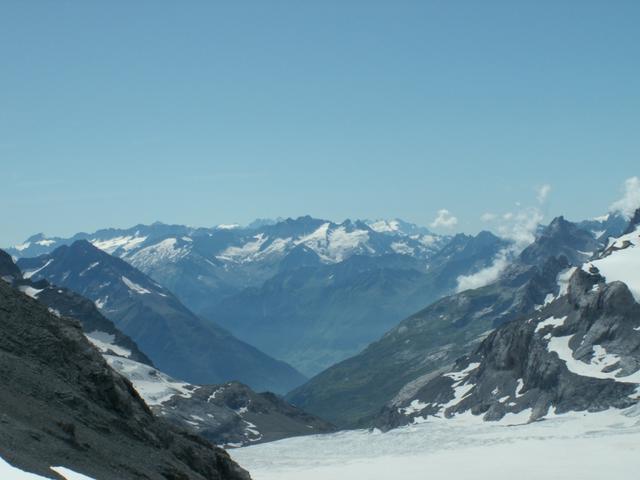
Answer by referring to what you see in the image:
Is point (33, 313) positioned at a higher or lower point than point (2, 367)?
higher

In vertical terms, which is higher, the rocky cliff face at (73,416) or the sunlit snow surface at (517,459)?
the rocky cliff face at (73,416)

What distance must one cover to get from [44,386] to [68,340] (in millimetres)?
12173

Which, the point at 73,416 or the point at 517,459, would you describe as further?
the point at 517,459

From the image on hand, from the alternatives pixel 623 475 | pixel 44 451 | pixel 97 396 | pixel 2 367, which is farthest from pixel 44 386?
pixel 623 475

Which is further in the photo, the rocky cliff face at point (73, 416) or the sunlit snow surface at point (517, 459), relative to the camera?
the sunlit snow surface at point (517, 459)

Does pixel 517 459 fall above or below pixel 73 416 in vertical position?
below

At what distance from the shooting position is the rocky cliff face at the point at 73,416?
57.4m

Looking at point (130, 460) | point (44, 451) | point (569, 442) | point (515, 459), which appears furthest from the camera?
point (569, 442)

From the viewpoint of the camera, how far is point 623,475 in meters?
134

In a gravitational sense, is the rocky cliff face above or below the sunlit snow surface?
above

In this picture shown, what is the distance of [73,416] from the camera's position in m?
68.8

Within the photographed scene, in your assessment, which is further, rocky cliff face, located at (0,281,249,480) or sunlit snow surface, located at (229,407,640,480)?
sunlit snow surface, located at (229,407,640,480)

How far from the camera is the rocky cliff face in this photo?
57.4 meters

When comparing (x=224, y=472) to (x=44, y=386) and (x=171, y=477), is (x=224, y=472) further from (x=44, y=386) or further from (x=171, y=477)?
(x=44, y=386)
